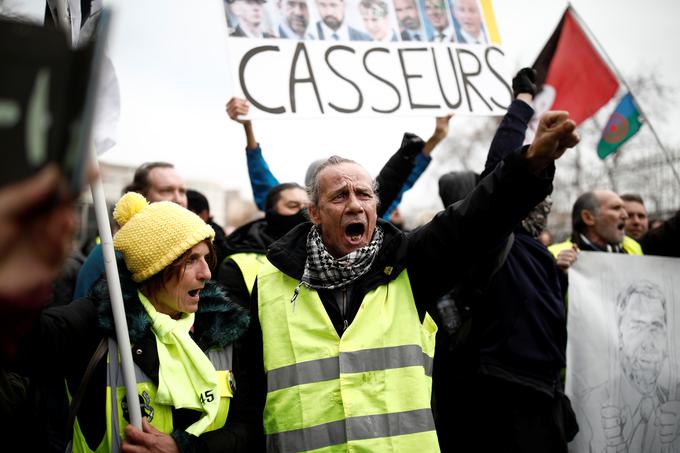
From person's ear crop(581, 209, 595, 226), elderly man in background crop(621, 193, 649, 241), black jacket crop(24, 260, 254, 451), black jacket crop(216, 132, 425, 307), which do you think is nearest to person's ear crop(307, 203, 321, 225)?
black jacket crop(24, 260, 254, 451)

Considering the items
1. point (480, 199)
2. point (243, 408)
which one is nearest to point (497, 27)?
point (480, 199)

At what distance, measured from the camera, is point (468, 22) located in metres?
4.27

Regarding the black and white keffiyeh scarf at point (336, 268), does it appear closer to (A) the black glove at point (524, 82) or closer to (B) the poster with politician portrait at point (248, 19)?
(A) the black glove at point (524, 82)

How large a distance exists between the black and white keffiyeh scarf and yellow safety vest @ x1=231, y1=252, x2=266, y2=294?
770mm

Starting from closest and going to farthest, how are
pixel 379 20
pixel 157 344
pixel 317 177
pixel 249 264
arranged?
pixel 157 344 → pixel 317 177 → pixel 249 264 → pixel 379 20

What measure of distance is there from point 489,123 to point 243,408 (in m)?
29.4

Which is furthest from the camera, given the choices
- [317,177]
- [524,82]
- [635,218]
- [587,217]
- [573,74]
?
[635,218]

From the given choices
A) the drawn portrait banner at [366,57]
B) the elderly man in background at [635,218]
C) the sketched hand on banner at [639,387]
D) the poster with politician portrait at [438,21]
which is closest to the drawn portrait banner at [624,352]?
the sketched hand on banner at [639,387]

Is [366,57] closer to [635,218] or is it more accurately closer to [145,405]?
[145,405]

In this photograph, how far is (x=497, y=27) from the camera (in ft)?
14.2

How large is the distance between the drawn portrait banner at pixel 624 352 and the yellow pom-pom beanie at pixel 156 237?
2.40m

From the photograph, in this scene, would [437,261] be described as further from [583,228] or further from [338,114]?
[583,228]

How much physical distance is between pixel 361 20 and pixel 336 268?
7.43 feet

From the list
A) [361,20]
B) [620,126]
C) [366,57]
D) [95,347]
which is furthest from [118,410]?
[620,126]
